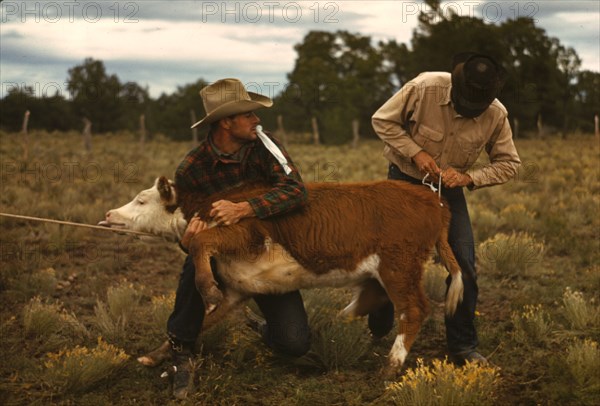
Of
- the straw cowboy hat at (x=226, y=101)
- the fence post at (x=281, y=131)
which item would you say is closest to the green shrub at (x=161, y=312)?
the straw cowboy hat at (x=226, y=101)

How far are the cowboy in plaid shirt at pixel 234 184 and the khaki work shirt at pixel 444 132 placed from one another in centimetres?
96

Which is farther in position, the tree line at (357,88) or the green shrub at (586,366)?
the tree line at (357,88)

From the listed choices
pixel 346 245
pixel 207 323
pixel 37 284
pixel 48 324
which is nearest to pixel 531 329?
pixel 346 245

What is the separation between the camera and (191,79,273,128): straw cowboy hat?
4.18 m

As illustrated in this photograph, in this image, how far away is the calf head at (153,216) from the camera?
4539 millimetres

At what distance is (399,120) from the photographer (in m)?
4.80

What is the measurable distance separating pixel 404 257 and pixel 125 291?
315 cm

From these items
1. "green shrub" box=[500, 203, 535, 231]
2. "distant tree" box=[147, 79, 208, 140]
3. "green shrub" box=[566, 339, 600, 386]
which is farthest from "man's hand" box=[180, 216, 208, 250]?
"distant tree" box=[147, 79, 208, 140]

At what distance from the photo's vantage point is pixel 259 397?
4.32 metres

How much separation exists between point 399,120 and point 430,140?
11.4 inches

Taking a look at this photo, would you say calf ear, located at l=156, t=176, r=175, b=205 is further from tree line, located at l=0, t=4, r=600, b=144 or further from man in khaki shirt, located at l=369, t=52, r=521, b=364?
tree line, located at l=0, t=4, r=600, b=144

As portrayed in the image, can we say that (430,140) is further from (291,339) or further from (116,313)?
(116,313)

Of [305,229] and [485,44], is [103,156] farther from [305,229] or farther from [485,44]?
[305,229]

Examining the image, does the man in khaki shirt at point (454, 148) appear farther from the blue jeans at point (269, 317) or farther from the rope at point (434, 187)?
the blue jeans at point (269, 317)
